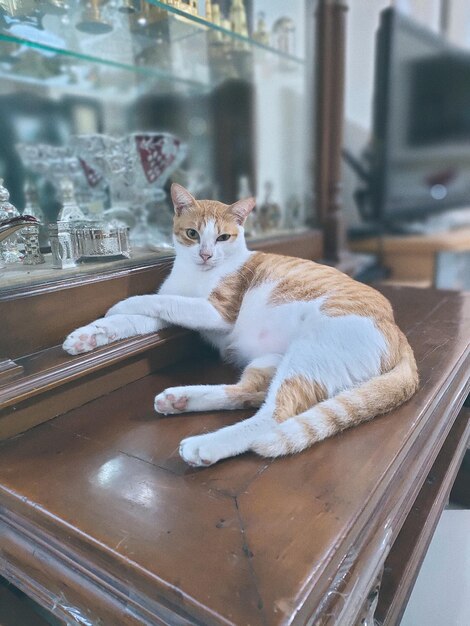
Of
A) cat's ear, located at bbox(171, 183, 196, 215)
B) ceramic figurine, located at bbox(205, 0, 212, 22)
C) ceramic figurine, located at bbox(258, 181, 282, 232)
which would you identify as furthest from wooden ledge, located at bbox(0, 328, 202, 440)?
ceramic figurine, located at bbox(205, 0, 212, 22)

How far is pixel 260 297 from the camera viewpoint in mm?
740

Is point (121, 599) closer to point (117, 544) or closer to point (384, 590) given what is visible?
point (117, 544)

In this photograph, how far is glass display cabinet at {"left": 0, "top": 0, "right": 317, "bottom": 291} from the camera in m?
0.83

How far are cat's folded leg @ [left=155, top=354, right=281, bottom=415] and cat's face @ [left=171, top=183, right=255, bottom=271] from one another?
244 millimetres

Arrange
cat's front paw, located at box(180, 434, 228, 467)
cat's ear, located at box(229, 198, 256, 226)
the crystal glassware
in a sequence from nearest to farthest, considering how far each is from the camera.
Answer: cat's front paw, located at box(180, 434, 228, 467) → cat's ear, located at box(229, 198, 256, 226) → the crystal glassware

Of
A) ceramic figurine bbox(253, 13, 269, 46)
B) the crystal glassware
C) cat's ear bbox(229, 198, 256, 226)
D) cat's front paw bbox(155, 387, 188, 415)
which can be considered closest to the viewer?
cat's front paw bbox(155, 387, 188, 415)

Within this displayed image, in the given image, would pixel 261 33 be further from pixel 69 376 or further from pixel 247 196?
pixel 69 376

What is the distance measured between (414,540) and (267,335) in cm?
35

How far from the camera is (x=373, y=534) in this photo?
1.18 feet

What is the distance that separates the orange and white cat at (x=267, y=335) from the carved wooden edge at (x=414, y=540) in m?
0.14

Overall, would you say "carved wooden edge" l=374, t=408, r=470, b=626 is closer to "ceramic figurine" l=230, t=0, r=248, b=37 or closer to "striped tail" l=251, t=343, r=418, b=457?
"striped tail" l=251, t=343, r=418, b=457

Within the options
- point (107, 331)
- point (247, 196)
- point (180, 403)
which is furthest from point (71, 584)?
point (247, 196)

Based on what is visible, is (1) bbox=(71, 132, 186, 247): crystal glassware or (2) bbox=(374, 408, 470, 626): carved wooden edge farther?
(1) bbox=(71, 132, 186, 247): crystal glassware

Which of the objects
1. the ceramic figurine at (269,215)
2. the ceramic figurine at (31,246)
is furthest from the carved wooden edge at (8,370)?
the ceramic figurine at (269,215)
